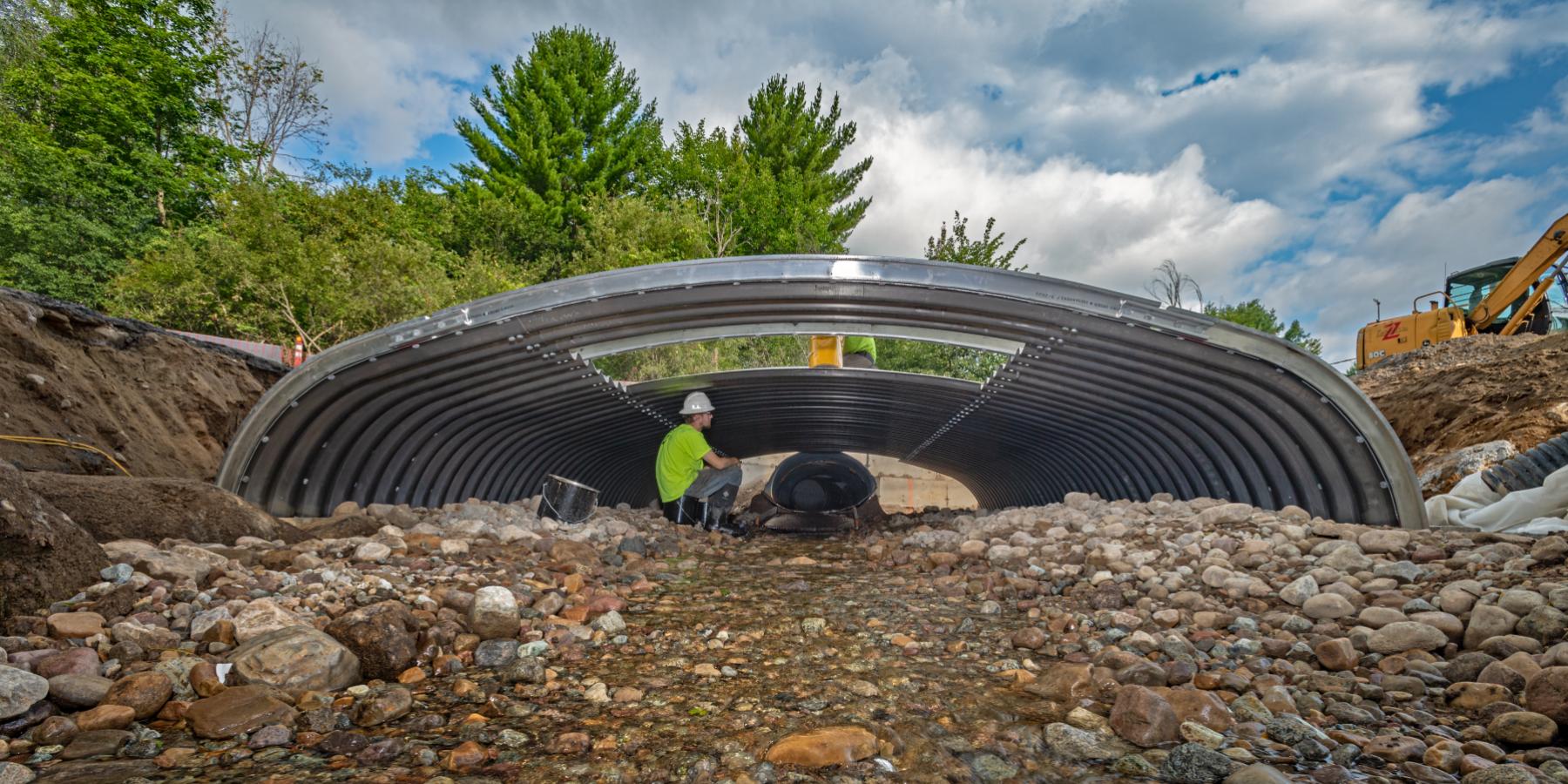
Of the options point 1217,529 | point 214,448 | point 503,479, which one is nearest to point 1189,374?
point 1217,529

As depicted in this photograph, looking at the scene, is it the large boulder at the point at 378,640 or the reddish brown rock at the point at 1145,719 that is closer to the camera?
the reddish brown rock at the point at 1145,719

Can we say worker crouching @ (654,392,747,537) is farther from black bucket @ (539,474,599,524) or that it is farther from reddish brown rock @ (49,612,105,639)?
reddish brown rock @ (49,612,105,639)

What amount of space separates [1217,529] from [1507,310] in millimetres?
16537

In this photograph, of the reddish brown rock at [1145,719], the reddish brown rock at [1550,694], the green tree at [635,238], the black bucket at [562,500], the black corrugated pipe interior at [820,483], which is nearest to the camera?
the reddish brown rock at [1550,694]

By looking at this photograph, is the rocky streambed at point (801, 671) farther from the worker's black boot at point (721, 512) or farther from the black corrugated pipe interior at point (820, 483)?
the black corrugated pipe interior at point (820, 483)

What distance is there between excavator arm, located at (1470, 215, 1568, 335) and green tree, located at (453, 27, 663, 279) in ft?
84.7

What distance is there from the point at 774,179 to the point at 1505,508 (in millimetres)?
26564

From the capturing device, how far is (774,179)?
96.7ft

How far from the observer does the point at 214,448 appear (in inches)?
253

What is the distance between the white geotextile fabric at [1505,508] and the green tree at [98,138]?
27.0 meters

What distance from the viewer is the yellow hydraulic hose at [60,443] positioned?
472 centimetres

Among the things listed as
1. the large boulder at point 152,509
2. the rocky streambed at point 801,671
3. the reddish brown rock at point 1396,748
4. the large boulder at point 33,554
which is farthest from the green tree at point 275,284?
the reddish brown rock at point 1396,748

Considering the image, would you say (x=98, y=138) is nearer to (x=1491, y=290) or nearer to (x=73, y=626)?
(x=73, y=626)

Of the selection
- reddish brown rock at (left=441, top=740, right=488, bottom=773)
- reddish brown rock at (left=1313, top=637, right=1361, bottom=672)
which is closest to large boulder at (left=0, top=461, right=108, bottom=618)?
reddish brown rock at (left=441, top=740, right=488, bottom=773)
